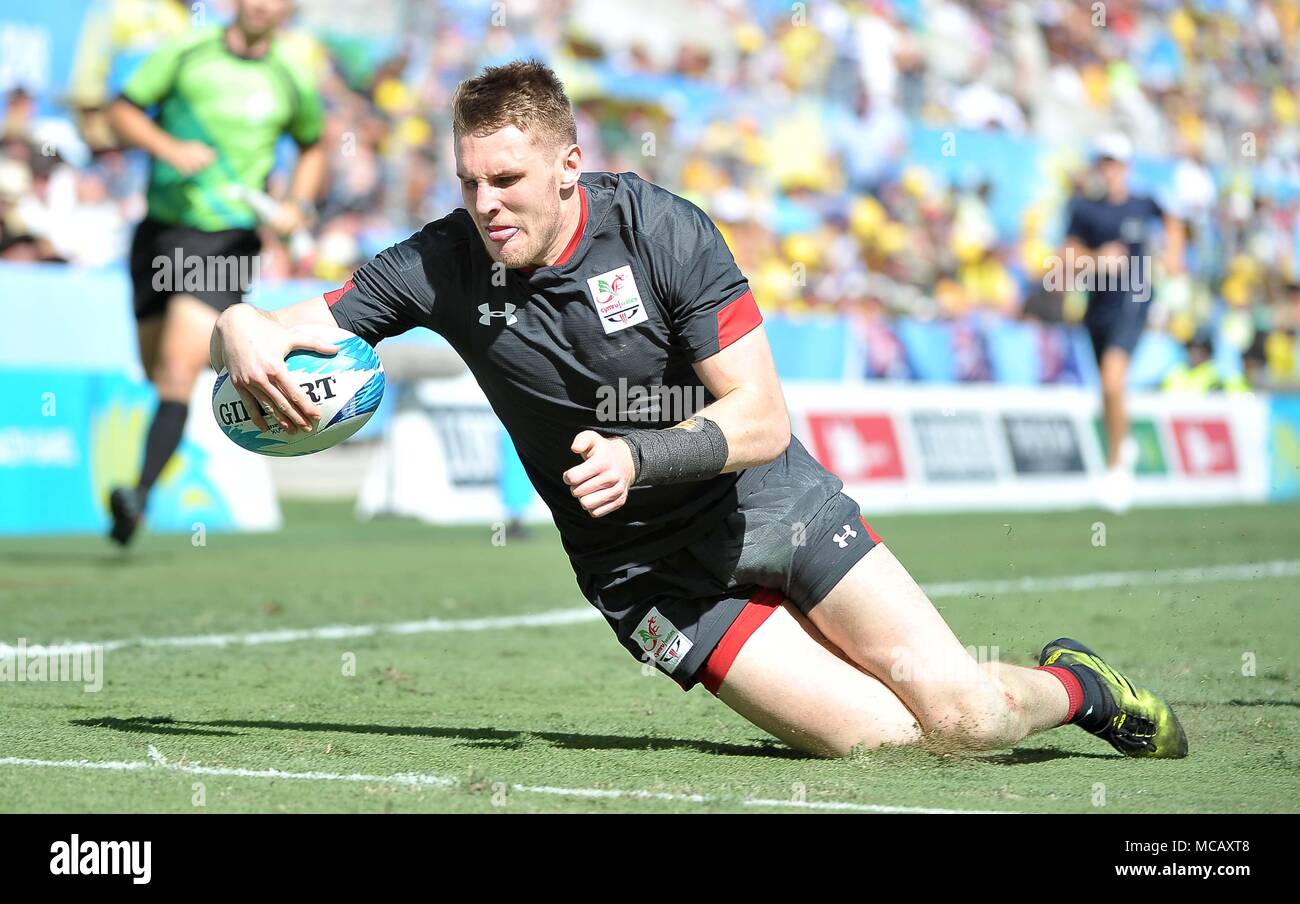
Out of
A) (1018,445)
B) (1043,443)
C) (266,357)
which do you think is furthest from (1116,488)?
(266,357)

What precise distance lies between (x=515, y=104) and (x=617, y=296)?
579 millimetres

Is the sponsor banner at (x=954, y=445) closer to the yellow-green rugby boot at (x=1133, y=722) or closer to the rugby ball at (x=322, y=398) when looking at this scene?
the yellow-green rugby boot at (x=1133, y=722)

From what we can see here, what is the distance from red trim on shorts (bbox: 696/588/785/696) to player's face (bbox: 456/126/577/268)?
1179 mm

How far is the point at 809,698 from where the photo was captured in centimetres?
483

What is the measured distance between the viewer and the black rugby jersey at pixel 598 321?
463 cm

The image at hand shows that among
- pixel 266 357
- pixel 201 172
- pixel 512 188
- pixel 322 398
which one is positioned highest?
pixel 201 172

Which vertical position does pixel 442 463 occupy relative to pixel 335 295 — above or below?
below

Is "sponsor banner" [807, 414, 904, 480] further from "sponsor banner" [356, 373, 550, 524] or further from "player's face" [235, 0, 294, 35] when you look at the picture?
"player's face" [235, 0, 294, 35]

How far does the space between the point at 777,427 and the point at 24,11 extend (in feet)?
40.5

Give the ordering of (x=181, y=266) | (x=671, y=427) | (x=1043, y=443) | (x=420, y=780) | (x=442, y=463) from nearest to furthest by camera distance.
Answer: (x=420, y=780) → (x=671, y=427) → (x=181, y=266) → (x=442, y=463) → (x=1043, y=443)

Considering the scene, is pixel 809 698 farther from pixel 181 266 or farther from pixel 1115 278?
pixel 1115 278

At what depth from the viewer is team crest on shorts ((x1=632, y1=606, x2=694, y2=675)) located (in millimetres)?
4906

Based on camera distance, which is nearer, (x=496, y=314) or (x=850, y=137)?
(x=496, y=314)
